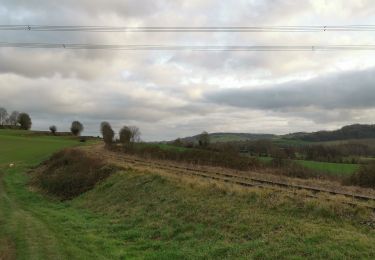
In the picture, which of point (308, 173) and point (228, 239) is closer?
point (228, 239)

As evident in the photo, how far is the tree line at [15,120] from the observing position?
159500mm

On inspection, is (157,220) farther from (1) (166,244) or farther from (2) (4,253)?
(2) (4,253)

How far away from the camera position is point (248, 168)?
38812 millimetres

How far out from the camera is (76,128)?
148m

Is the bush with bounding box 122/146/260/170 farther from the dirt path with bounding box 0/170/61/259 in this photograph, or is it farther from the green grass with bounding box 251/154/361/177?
the dirt path with bounding box 0/170/61/259

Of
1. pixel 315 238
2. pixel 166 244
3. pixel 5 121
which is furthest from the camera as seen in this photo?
pixel 5 121

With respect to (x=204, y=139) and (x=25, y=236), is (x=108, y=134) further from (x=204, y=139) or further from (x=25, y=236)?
(x=25, y=236)

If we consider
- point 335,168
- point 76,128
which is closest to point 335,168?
point 335,168

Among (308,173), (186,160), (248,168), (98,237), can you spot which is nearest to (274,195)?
(98,237)

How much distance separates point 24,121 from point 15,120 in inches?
458

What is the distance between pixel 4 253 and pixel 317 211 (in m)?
10.0

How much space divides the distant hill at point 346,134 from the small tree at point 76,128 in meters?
77.9

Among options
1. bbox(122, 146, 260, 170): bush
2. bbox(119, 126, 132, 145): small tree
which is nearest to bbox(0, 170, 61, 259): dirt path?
bbox(122, 146, 260, 170): bush

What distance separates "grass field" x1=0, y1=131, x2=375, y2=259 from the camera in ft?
35.8
